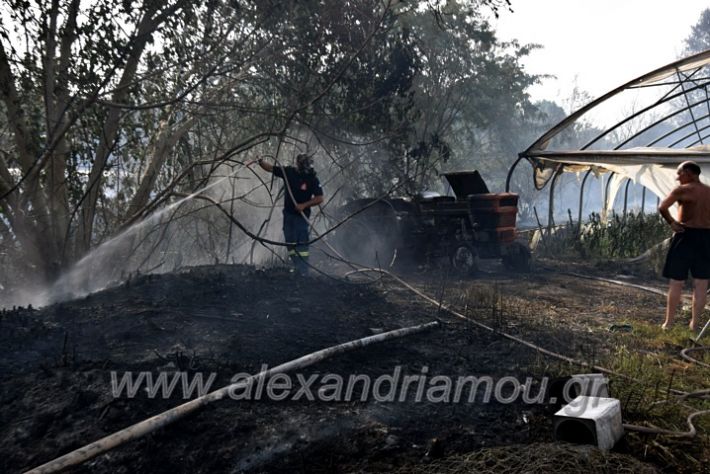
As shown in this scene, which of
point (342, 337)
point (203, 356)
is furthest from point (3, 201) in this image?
point (342, 337)

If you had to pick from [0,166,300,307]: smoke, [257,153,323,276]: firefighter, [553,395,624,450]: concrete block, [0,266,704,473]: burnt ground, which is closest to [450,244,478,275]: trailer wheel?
[0,266,704,473]: burnt ground

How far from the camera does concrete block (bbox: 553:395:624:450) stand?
9.64ft

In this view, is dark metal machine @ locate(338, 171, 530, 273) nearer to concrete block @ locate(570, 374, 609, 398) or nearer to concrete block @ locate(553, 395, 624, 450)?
concrete block @ locate(570, 374, 609, 398)

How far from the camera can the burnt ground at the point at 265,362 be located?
311cm

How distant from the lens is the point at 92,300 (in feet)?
20.3

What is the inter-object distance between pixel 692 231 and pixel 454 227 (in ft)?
15.0

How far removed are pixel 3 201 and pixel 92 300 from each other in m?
1.70

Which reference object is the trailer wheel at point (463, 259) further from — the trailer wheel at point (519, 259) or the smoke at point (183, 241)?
the smoke at point (183, 241)

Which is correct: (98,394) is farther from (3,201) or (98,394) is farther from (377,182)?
(377,182)

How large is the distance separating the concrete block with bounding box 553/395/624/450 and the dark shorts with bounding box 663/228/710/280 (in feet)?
11.4

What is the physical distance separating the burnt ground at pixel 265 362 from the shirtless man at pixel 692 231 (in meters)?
1.02

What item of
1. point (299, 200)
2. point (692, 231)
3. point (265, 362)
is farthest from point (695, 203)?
point (299, 200)

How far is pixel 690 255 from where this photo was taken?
5.91 m

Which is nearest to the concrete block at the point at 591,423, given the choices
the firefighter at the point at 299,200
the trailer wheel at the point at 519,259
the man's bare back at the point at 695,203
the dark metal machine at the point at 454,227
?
the man's bare back at the point at 695,203
